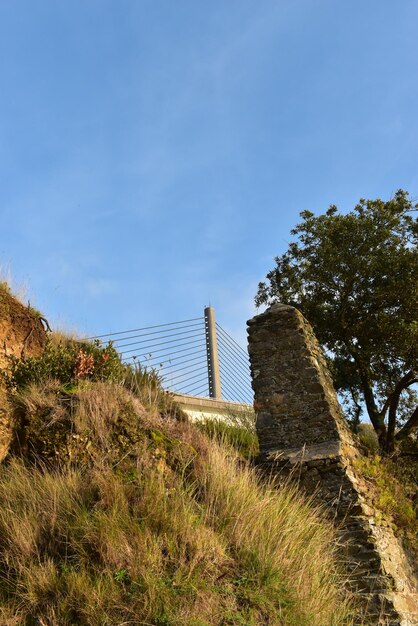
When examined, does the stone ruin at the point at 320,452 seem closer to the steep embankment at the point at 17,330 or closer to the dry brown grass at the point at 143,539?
the dry brown grass at the point at 143,539

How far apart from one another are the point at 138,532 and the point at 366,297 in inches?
328

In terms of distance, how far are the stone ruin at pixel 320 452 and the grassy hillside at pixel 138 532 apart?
0.45 meters

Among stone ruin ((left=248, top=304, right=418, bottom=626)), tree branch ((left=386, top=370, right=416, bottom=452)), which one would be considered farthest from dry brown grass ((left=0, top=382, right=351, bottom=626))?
tree branch ((left=386, top=370, right=416, bottom=452))

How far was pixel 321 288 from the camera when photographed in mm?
11766

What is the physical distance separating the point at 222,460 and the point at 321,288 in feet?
22.8

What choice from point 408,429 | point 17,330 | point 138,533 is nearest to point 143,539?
point 138,533

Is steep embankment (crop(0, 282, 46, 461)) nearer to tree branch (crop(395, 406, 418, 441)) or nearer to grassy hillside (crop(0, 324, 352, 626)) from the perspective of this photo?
grassy hillside (crop(0, 324, 352, 626))

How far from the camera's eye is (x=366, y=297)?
11195 millimetres

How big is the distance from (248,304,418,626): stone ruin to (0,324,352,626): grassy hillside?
45 cm

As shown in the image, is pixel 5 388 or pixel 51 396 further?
pixel 5 388

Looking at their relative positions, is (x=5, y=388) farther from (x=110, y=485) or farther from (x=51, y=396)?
(x=110, y=485)

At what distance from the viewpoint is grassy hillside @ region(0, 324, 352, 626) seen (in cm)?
357

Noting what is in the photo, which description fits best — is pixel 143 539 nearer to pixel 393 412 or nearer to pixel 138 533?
pixel 138 533

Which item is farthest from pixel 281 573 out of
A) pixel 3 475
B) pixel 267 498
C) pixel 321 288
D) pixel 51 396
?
pixel 321 288
